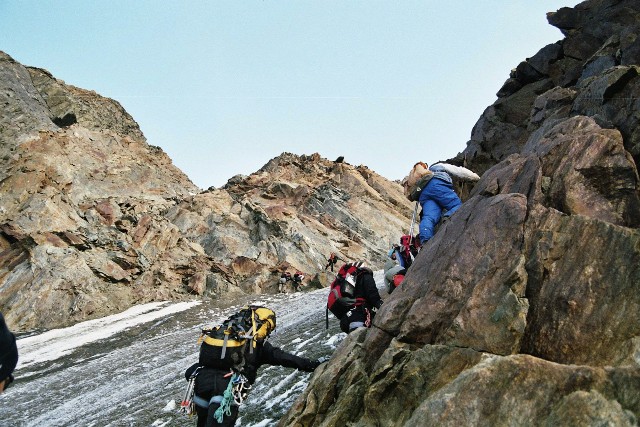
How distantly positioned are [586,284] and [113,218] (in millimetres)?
46977

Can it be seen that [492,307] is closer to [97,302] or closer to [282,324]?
[282,324]

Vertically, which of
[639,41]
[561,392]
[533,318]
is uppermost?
[639,41]

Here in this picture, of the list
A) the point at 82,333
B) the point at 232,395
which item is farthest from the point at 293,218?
the point at 232,395

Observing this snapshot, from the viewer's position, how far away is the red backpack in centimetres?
972

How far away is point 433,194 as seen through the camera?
32.9 ft

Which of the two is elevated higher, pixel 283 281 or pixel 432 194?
pixel 432 194

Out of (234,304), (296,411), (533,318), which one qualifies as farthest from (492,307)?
(234,304)

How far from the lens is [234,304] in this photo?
99.2ft

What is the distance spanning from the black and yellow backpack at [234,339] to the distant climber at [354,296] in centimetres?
210

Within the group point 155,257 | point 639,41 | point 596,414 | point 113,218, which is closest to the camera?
point 596,414

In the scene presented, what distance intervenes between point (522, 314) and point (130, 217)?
152 ft

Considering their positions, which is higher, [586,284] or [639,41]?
[639,41]

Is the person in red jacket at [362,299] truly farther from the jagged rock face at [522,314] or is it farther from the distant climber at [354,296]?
the jagged rock face at [522,314]

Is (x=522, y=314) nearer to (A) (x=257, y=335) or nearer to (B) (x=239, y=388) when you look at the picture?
(A) (x=257, y=335)
